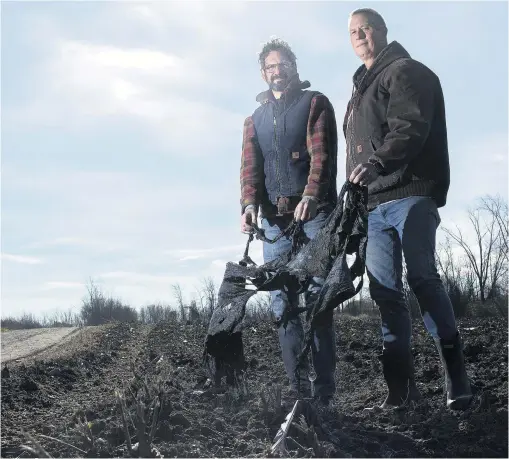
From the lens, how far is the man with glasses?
3.84 m

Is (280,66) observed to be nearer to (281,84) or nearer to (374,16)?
(281,84)

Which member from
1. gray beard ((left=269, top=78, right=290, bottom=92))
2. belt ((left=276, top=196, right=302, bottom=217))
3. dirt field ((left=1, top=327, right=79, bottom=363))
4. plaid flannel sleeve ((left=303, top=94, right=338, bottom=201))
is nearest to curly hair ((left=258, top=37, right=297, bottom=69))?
gray beard ((left=269, top=78, right=290, bottom=92))

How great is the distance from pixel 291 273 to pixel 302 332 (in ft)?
1.56

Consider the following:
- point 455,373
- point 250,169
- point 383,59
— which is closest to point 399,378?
point 455,373

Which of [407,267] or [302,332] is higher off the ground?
[407,267]

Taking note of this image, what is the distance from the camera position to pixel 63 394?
575 centimetres

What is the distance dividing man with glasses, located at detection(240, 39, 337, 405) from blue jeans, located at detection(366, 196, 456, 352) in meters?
0.32

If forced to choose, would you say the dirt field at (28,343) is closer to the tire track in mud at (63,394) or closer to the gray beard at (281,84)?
the tire track in mud at (63,394)

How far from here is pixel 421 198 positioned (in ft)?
11.9

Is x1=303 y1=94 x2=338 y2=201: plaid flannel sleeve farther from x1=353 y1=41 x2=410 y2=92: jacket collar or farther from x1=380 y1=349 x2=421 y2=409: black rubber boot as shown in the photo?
x1=380 y1=349 x2=421 y2=409: black rubber boot

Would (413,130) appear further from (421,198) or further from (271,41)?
(271,41)

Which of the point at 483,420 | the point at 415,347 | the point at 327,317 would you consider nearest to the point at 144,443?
the point at 327,317

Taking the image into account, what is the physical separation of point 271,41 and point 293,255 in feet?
4.03

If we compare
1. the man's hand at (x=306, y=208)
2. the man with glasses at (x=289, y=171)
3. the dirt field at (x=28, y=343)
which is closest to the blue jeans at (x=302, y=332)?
the man with glasses at (x=289, y=171)
